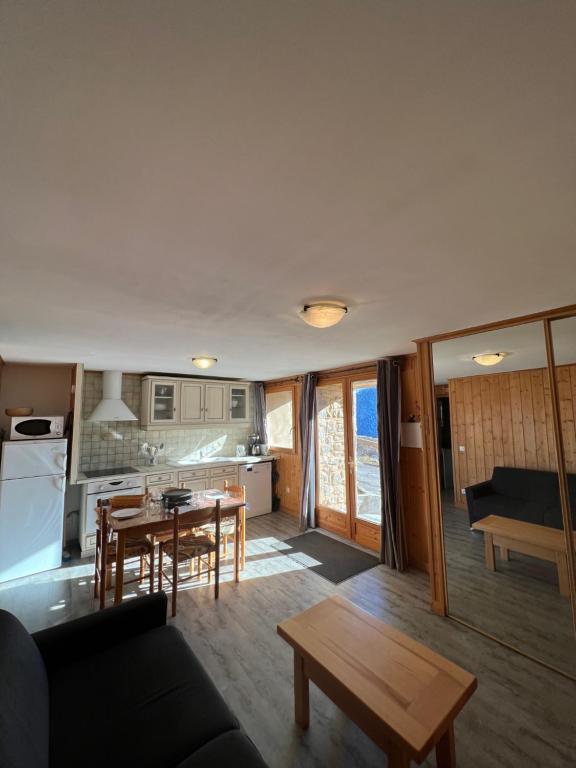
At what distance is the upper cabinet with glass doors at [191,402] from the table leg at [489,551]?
12.8ft

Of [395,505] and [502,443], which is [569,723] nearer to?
[502,443]

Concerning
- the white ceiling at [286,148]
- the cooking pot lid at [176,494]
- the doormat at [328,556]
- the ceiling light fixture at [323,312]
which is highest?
the white ceiling at [286,148]

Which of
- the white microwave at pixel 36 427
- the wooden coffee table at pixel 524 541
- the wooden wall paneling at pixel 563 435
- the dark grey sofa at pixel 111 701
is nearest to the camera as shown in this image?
the dark grey sofa at pixel 111 701

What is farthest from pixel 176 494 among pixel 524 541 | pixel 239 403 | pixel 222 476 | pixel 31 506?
pixel 524 541

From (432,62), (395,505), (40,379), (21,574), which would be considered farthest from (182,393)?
(432,62)

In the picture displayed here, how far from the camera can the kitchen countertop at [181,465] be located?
3.90 meters

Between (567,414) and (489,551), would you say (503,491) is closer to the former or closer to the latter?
(489,551)

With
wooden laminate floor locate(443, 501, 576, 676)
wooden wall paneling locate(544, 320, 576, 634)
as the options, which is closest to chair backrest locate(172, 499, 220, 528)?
wooden laminate floor locate(443, 501, 576, 676)

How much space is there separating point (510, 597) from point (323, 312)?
2.65m

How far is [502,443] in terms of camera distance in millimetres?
2455

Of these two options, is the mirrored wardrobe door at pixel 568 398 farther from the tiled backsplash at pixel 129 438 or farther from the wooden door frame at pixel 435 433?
the tiled backsplash at pixel 129 438

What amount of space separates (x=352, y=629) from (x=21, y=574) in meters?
3.51

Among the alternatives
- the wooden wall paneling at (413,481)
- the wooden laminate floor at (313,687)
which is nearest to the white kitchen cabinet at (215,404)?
the wooden laminate floor at (313,687)

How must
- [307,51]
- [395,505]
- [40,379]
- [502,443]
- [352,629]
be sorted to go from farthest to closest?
[40,379] → [395,505] → [502,443] → [352,629] → [307,51]
